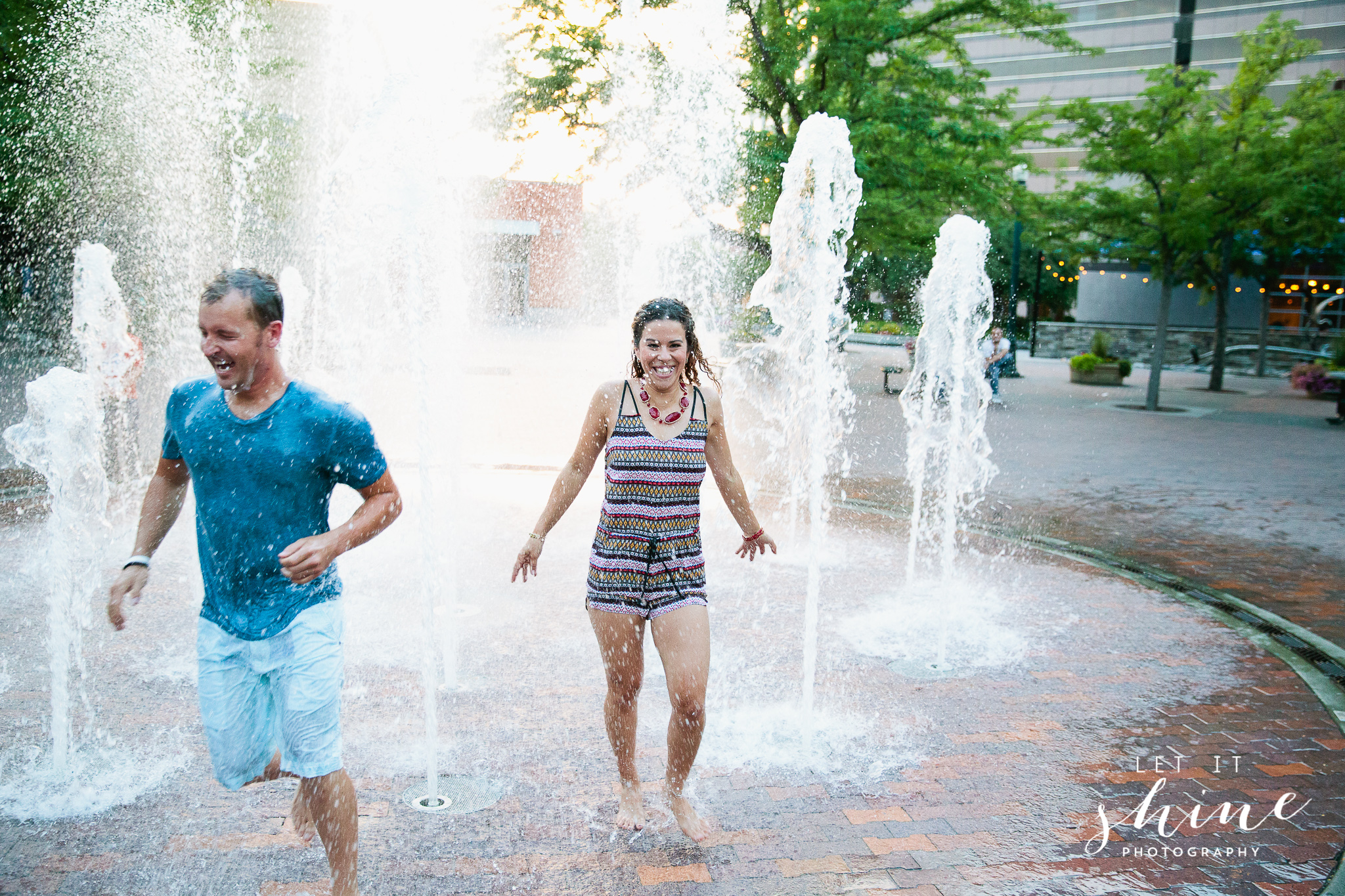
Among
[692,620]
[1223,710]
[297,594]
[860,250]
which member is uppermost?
[860,250]

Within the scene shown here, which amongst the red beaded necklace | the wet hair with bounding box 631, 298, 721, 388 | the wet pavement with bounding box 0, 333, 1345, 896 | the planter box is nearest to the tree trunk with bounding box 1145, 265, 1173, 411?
the planter box

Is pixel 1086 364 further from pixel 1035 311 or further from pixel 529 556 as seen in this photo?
pixel 529 556

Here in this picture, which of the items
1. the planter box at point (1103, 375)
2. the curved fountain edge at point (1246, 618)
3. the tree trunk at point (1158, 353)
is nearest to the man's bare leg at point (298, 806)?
the curved fountain edge at point (1246, 618)

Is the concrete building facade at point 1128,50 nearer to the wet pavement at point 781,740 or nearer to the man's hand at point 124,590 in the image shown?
the wet pavement at point 781,740

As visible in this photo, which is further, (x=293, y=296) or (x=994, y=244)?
(x=994, y=244)

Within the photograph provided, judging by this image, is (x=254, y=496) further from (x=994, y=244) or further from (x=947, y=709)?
(x=994, y=244)

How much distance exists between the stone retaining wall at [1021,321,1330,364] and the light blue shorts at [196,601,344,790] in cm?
3264

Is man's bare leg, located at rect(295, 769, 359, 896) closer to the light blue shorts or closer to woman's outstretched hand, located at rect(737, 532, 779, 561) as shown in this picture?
the light blue shorts

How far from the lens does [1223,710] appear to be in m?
4.57

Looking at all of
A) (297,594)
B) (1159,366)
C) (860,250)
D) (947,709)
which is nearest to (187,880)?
(297,594)

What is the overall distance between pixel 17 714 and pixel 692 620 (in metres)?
2.99

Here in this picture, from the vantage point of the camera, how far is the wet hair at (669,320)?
10.2ft

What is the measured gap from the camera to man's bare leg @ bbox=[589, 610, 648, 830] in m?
3.09

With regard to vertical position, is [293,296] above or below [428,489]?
above
